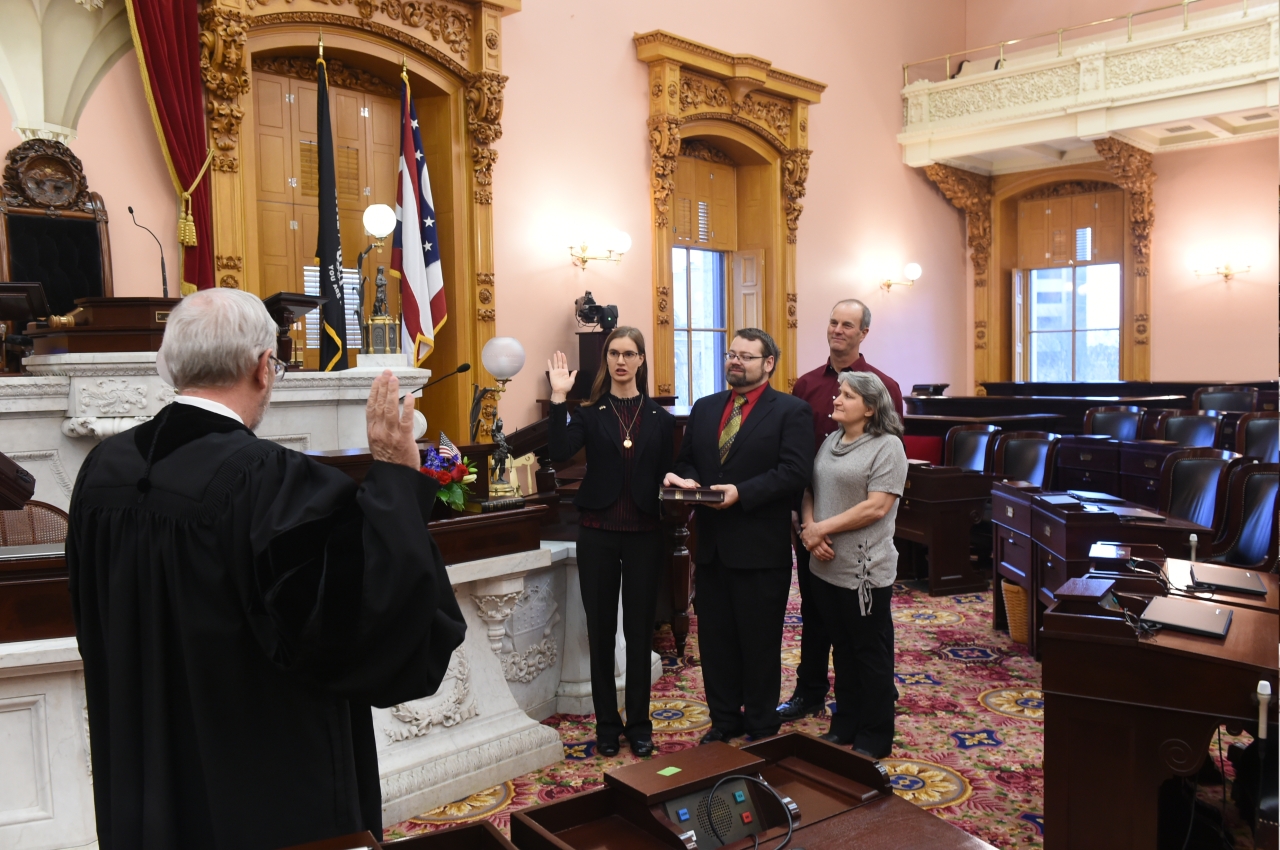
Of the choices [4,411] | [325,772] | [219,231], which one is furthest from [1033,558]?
[219,231]

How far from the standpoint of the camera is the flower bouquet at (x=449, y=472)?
3783 mm

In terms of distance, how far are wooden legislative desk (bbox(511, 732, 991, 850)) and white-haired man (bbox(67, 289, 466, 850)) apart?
0.47m

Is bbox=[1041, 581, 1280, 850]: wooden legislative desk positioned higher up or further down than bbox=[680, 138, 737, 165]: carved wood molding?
further down

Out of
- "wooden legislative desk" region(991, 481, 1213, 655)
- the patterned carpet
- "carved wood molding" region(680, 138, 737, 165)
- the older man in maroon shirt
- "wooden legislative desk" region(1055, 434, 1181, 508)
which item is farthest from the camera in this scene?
"carved wood molding" region(680, 138, 737, 165)

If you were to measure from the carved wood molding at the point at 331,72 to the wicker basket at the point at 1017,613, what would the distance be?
20.0 ft

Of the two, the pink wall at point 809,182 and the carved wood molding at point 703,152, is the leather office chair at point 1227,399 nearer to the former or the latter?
the pink wall at point 809,182

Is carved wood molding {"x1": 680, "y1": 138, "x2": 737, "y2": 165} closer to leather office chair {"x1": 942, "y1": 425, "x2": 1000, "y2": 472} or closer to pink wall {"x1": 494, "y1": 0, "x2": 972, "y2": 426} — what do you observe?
pink wall {"x1": 494, "y1": 0, "x2": 972, "y2": 426}

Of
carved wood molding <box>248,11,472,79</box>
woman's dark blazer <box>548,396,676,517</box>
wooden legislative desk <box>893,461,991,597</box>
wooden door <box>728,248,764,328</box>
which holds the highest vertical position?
carved wood molding <box>248,11,472,79</box>

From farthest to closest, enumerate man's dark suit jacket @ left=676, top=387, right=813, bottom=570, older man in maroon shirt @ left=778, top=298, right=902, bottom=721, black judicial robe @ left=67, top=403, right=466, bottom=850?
older man in maroon shirt @ left=778, top=298, right=902, bottom=721, man's dark suit jacket @ left=676, top=387, right=813, bottom=570, black judicial robe @ left=67, top=403, right=466, bottom=850

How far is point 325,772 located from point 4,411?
3.66 m

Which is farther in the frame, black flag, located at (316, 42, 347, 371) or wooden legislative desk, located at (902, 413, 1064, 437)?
wooden legislative desk, located at (902, 413, 1064, 437)

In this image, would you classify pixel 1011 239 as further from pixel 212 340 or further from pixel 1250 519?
pixel 212 340

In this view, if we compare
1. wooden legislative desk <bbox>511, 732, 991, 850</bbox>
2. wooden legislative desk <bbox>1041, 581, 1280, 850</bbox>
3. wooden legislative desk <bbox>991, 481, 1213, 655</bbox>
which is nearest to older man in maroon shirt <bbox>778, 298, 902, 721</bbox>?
wooden legislative desk <bbox>991, 481, 1213, 655</bbox>

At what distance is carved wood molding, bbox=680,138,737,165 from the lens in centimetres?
1077
